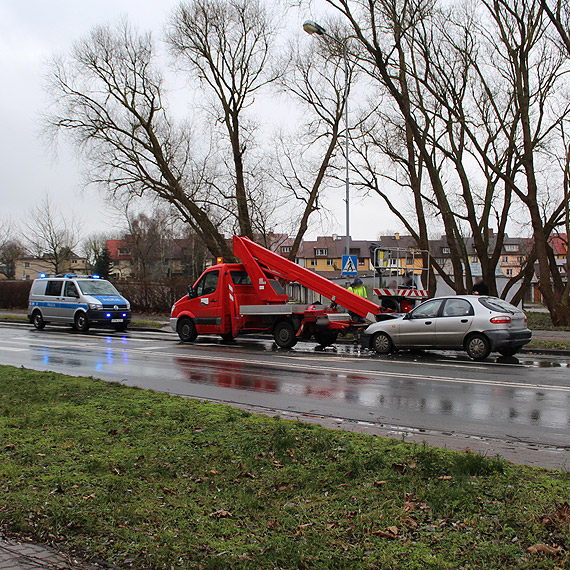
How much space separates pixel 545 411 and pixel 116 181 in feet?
84.1

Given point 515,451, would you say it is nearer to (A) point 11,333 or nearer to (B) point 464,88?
(A) point 11,333

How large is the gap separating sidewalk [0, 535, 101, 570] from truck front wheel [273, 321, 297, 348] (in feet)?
43.1

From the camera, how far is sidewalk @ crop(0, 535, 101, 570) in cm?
345

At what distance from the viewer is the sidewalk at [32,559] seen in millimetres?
3453

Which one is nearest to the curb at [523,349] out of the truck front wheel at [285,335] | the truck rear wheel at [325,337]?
the truck rear wheel at [325,337]

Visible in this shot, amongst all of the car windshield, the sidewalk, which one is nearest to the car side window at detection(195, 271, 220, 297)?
the car windshield

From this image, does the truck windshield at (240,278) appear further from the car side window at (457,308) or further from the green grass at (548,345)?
the green grass at (548,345)

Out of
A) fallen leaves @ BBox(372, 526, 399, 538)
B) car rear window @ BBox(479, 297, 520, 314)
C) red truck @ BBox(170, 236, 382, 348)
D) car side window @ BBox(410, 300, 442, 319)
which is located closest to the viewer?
fallen leaves @ BBox(372, 526, 399, 538)

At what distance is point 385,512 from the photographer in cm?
396

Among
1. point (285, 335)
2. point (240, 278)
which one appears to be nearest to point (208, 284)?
point (240, 278)

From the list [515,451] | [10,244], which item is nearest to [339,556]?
[515,451]

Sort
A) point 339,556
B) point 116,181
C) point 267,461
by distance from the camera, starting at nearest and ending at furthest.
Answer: point 339,556
point 267,461
point 116,181

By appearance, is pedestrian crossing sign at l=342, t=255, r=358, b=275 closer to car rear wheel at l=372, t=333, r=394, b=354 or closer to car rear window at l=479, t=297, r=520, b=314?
car rear wheel at l=372, t=333, r=394, b=354

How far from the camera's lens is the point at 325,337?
57.1ft
